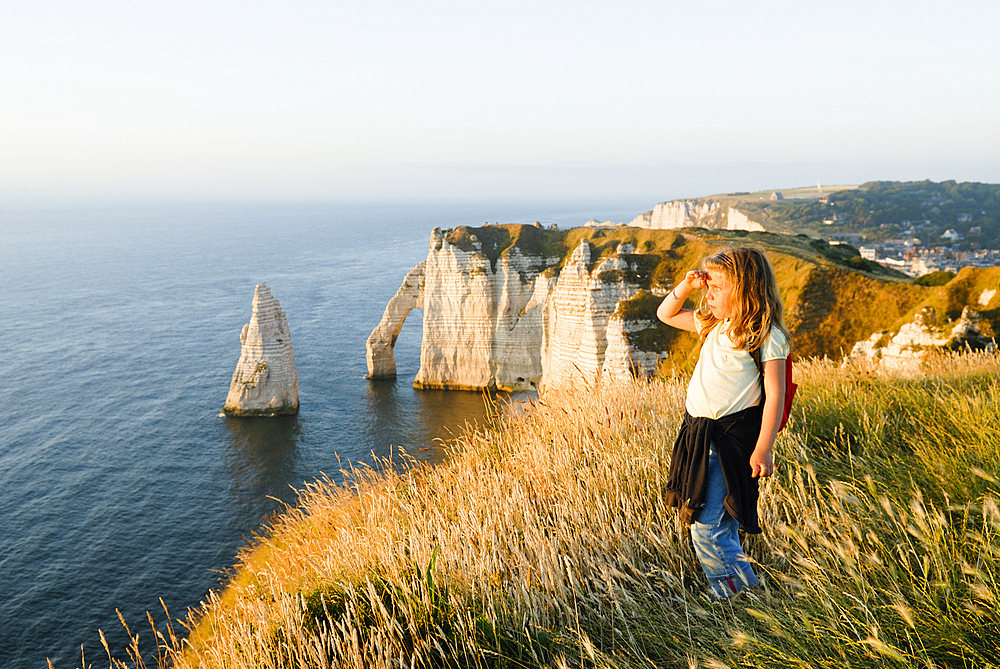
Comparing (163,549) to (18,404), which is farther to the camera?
(18,404)

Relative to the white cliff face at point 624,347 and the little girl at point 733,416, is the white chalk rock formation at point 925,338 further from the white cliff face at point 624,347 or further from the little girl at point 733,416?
the little girl at point 733,416

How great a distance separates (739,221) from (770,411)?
143 m

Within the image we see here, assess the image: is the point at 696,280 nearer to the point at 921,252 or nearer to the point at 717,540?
the point at 717,540

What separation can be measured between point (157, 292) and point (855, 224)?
15376cm

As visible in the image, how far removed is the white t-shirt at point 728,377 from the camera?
4234 millimetres

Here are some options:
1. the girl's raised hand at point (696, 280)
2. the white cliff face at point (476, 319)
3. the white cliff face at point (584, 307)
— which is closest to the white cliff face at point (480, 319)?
the white cliff face at point (476, 319)

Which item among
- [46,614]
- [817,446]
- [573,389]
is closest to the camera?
[817,446]

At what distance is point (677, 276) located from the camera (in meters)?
36.3

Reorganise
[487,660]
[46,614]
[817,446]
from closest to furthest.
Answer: [487,660] < [817,446] < [46,614]

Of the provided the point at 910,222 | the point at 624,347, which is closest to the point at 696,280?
the point at 624,347

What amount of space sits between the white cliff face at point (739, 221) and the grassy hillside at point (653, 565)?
129 m

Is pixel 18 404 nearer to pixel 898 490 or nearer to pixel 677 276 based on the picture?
pixel 677 276

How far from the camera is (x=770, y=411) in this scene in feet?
13.6

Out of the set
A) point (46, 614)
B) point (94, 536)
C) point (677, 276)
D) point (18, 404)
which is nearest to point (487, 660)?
point (46, 614)
